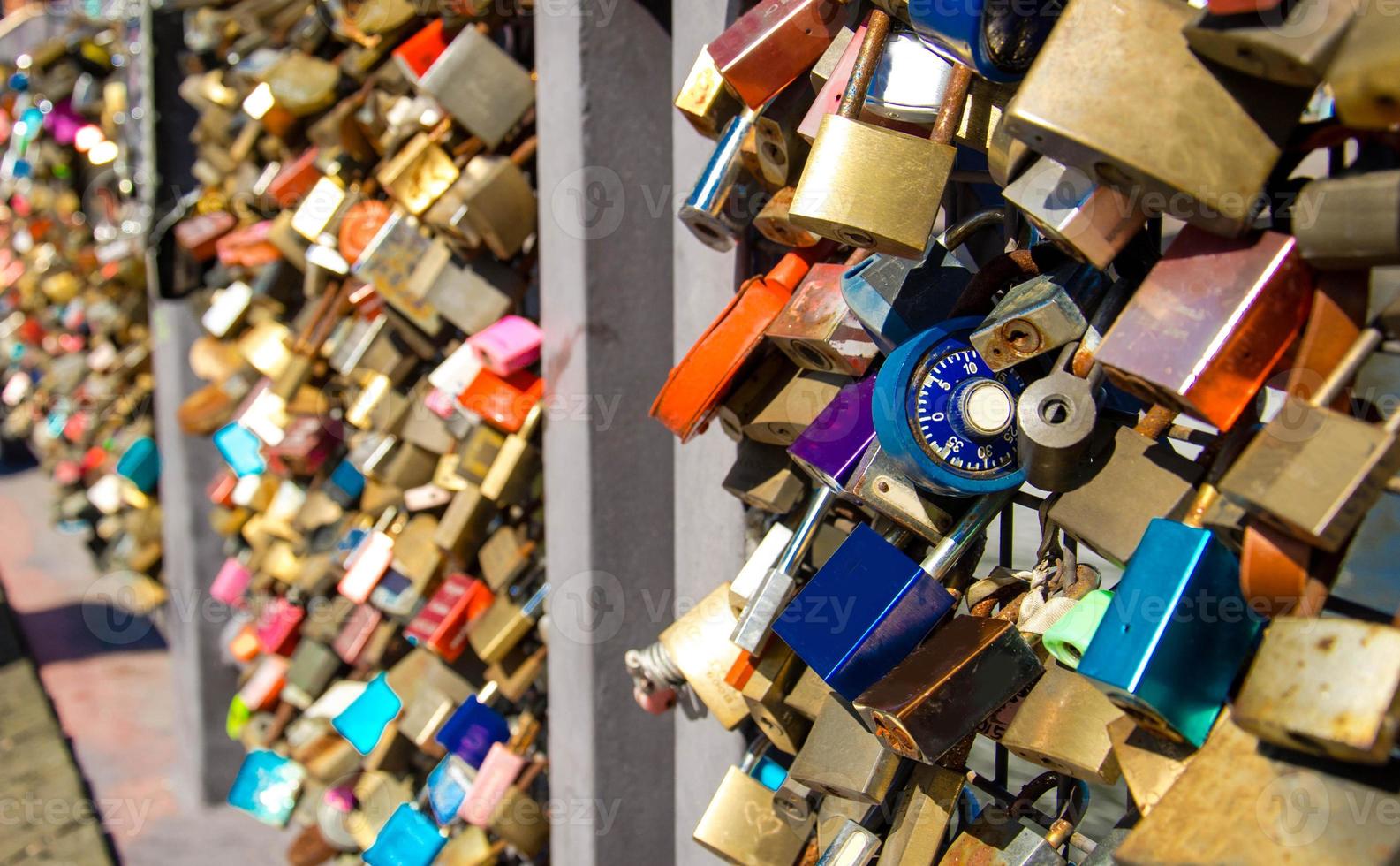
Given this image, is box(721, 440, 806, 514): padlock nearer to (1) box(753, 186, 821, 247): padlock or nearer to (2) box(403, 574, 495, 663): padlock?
(1) box(753, 186, 821, 247): padlock

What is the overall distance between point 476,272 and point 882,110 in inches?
44.6

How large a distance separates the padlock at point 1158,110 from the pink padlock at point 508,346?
1.21 meters

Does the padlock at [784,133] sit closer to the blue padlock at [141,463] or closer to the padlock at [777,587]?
the padlock at [777,587]

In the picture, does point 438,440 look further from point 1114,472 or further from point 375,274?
point 1114,472

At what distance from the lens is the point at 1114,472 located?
89 cm

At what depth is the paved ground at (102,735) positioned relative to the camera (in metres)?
3.06

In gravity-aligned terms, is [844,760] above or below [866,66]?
below

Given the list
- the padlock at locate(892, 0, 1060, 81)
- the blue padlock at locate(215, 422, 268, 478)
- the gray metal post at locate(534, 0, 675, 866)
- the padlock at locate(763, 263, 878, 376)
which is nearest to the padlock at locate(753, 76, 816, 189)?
the padlock at locate(763, 263, 878, 376)

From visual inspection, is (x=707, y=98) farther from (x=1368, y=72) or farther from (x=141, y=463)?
(x=141, y=463)

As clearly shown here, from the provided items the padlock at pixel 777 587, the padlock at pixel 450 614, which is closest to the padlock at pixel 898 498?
the padlock at pixel 777 587

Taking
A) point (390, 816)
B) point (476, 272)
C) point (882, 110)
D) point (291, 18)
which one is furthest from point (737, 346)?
point (291, 18)

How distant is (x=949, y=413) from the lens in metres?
0.95

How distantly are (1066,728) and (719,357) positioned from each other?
0.51 m

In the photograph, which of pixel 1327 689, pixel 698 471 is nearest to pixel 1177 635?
pixel 1327 689
